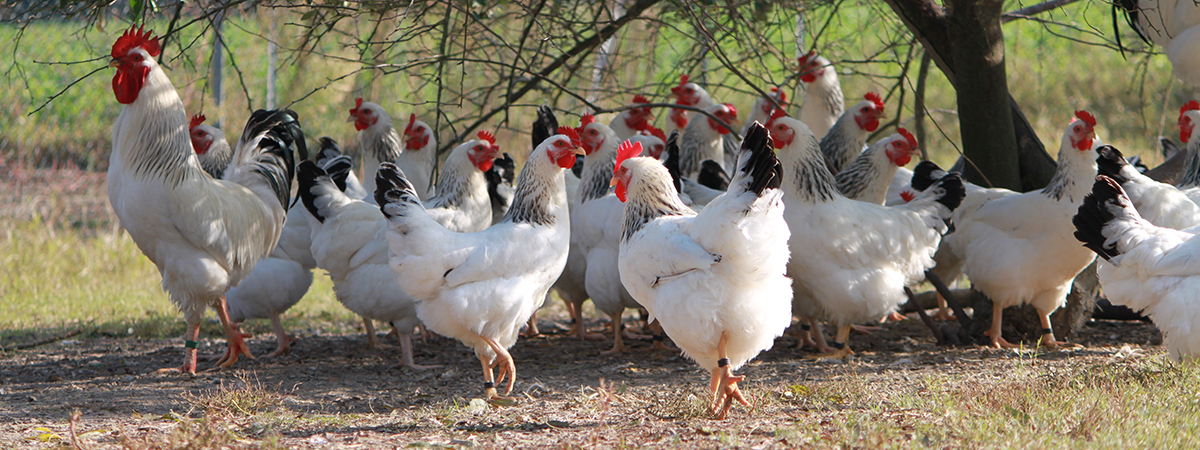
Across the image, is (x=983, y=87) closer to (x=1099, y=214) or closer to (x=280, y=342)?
(x=1099, y=214)

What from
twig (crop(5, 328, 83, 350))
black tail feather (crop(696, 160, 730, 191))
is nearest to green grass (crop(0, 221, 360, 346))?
twig (crop(5, 328, 83, 350))

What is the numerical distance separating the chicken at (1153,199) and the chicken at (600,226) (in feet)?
7.97

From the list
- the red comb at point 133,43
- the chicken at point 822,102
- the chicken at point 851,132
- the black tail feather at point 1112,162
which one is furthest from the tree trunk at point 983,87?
the red comb at point 133,43

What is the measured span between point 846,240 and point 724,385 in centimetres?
155

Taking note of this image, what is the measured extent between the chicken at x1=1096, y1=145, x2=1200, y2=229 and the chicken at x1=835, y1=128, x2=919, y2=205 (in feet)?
3.67

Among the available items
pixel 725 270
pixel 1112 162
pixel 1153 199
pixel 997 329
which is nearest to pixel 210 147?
pixel 725 270

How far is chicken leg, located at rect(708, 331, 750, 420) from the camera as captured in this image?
10.7 feet

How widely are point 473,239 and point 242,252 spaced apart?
1.53 m

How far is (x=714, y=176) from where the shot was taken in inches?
220

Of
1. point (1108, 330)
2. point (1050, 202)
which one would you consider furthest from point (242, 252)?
point (1108, 330)

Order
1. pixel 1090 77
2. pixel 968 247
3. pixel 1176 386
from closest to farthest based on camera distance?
pixel 1176 386 → pixel 968 247 → pixel 1090 77

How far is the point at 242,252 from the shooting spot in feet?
15.4

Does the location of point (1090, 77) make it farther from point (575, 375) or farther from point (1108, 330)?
point (575, 375)

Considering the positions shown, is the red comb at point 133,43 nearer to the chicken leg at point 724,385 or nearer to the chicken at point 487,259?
the chicken at point 487,259
